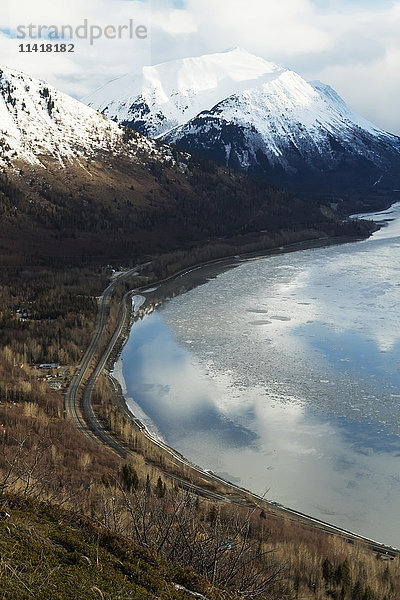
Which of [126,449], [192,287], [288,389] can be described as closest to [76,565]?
[126,449]

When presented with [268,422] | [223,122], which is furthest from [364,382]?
[223,122]

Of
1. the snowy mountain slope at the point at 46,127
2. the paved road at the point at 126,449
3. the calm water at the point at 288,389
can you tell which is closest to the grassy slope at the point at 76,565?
the paved road at the point at 126,449

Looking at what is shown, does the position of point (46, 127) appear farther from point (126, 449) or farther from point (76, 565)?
point (76, 565)

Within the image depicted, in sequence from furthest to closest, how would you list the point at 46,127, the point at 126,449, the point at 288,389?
the point at 46,127, the point at 288,389, the point at 126,449

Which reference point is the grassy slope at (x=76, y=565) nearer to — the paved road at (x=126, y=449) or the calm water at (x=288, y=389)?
the paved road at (x=126, y=449)

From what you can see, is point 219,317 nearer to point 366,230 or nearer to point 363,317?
point 363,317

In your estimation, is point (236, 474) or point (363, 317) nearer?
point (236, 474)
